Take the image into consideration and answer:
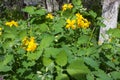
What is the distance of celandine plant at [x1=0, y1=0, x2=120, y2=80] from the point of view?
5.96ft

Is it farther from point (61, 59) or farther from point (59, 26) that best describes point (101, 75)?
point (59, 26)

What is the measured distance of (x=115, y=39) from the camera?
88.1 inches

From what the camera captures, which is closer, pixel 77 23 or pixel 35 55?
pixel 35 55

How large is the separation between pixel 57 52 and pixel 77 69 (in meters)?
0.22

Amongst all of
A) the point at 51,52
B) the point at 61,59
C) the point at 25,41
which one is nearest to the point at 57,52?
the point at 51,52

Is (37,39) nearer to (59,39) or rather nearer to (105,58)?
(59,39)

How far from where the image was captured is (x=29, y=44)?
195cm

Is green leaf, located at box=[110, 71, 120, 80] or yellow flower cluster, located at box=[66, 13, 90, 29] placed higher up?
yellow flower cluster, located at box=[66, 13, 90, 29]

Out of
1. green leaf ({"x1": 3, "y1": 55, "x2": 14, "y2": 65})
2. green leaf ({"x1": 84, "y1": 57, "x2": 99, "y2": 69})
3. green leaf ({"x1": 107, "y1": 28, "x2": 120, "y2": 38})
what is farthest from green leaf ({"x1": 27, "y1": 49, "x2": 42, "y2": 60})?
green leaf ({"x1": 107, "y1": 28, "x2": 120, "y2": 38})

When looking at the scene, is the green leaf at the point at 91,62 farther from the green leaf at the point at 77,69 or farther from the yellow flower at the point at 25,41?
the yellow flower at the point at 25,41

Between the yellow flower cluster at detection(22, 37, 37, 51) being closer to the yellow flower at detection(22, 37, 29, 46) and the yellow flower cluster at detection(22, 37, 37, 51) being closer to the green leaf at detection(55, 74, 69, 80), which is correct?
the yellow flower at detection(22, 37, 29, 46)

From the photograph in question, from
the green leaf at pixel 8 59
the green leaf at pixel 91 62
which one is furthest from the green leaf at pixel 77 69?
the green leaf at pixel 8 59

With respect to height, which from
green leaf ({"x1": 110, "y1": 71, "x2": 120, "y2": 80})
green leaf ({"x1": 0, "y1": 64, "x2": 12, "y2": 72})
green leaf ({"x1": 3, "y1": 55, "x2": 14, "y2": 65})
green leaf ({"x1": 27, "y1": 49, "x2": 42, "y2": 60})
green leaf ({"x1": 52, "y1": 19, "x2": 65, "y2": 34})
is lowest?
green leaf ({"x1": 110, "y1": 71, "x2": 120, "y2": 80})

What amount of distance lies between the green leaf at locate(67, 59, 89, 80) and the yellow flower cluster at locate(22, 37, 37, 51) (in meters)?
0.26
